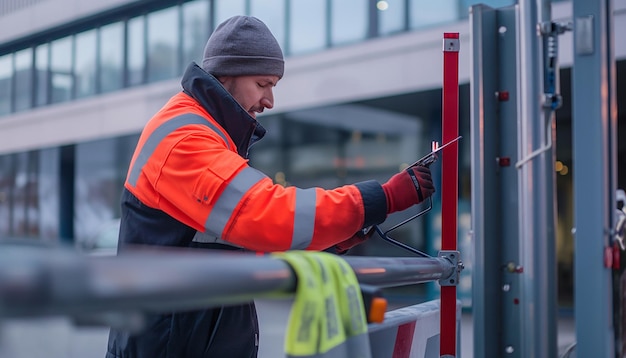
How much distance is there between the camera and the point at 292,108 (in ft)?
52.6

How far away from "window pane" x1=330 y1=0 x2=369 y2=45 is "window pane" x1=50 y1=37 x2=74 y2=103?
9639 millimetres

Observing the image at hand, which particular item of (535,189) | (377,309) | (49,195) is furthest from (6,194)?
(377,309)

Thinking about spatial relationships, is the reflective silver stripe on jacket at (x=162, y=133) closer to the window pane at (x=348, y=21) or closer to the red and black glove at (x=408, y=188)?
the red and black glove at (x=408, y=188)

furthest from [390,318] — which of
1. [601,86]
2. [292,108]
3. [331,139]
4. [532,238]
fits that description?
[331,139]

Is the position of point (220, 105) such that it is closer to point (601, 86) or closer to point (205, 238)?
point (205, 238)

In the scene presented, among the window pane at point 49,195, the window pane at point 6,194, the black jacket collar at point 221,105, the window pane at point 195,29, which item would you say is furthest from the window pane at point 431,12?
the window pane at point 6,194

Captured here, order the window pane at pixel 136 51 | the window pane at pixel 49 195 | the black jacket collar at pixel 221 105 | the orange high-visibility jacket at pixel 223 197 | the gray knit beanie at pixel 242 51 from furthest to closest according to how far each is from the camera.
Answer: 1. the window pane at pixel 49 195
2. the window pane at pixel 136 51
3. the gray knit beanie at pixel 242 51
4. the black jacket collar at pixel 221 105
5. the orange high-visibility jacket at pixel 223 197

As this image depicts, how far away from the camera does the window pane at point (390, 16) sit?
47.5 ft

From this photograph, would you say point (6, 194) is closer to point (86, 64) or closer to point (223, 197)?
point (86, 64)

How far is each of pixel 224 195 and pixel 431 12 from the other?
41.2 ft

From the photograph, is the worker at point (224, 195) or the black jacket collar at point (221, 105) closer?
the worker at point (224, 195)

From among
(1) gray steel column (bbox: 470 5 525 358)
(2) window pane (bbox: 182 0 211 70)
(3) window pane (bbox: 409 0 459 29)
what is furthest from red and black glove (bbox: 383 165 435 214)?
(2) window pane (bbox: 182 0 211 70)

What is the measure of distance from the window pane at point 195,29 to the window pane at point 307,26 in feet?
8.41

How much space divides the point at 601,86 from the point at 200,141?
5.26 feet
